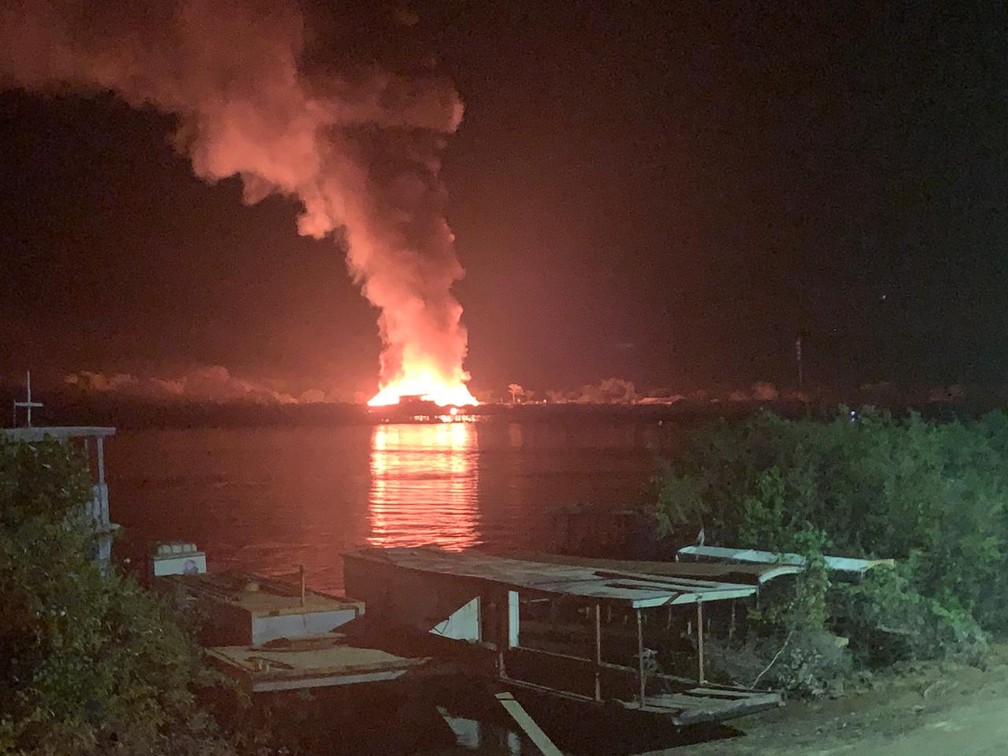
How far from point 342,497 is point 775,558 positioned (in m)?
35.6

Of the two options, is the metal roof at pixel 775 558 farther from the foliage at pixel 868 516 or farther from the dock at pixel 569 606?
the dock at pixel 569 606

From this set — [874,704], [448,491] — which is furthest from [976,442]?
[448,491]

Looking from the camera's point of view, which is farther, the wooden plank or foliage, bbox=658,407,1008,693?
foliage, bbox=658,407,1008,693

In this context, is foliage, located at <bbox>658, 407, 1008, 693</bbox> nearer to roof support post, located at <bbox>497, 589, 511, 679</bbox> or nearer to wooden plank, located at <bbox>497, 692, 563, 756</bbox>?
roof support post, located at <bbox>497, 589, 511, 679</bbox>

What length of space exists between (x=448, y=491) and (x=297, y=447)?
2164 inches

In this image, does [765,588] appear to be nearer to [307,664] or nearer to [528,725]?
[528,725]

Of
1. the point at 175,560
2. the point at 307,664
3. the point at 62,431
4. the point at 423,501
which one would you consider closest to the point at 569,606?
the point at 307,664

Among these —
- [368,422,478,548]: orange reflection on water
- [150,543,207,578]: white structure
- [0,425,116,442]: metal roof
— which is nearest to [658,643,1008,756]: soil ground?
[150,543,207,578]: white structure

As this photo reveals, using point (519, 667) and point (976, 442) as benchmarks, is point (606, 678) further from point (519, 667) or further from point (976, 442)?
point (976, 442)

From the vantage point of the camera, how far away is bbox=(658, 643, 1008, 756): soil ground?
11016 millimetres

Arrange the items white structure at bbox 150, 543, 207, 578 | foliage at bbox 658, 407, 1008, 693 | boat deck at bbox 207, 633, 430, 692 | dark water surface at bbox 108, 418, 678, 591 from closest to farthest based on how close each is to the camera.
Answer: boat deck at bbox 207, 633, 430, 692
foliage at bbox 658, 407, 1008, 693
white structure at bbox 150, 543, 207, 578
dark water surface at bbox 108, 418, 678, 591

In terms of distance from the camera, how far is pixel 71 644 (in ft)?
28.2

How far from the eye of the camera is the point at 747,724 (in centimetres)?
1208

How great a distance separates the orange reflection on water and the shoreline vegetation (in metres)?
15.3
